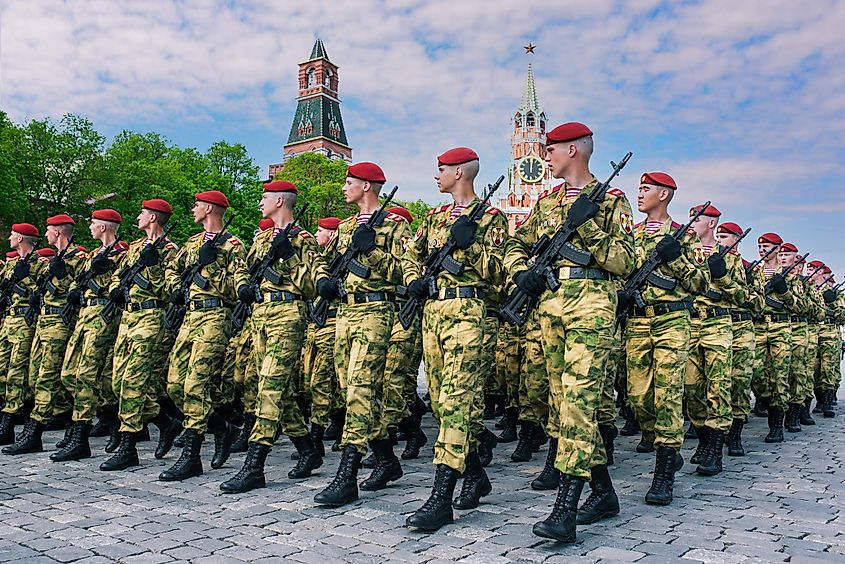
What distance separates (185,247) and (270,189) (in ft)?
3.74

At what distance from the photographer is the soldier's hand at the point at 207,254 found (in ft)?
21.8

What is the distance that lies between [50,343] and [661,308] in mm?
6522

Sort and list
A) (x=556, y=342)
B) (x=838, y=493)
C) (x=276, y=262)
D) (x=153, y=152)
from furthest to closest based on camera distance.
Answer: (x=153, y=152) < (x=276, y=262) < (x=838, y=493) < (x=556, y=342)

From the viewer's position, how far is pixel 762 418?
426 inches

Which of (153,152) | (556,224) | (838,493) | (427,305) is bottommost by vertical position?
(838,493)

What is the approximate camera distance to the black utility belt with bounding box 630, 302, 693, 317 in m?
5.95

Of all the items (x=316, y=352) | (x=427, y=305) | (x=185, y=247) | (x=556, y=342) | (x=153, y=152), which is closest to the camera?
(x=556, y=342)

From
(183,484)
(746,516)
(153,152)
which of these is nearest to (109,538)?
(183,484)

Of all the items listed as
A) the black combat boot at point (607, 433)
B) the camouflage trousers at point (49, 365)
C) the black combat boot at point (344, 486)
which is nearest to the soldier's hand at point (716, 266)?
the black combat boot at point (607, 433)

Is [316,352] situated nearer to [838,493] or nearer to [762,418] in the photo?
[838,493]

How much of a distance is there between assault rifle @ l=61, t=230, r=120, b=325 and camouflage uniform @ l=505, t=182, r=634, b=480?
5.14 metres

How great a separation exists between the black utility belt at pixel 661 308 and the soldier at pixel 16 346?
6760 millimetres

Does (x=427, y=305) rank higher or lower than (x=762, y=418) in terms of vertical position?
higher

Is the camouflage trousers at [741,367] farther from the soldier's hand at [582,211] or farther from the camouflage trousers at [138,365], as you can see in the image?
the camouflage trousers at [138,365]
